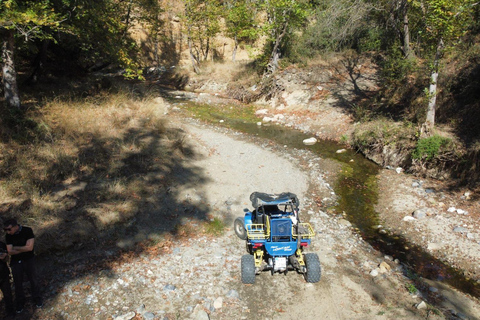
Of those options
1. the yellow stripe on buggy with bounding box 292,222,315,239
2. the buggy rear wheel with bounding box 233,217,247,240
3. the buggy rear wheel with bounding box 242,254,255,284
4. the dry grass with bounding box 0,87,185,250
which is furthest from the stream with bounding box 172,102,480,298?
the dry grass with bounding box 0,87,185,250

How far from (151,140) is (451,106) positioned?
541 inches

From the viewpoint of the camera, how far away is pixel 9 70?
10859 mm

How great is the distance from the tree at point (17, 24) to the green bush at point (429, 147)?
44.4ft

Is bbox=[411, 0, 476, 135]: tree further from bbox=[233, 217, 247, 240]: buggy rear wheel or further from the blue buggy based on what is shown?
bbox=[233, 217, 247, 240]: buggy rear wheel

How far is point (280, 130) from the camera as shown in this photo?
18906 mm

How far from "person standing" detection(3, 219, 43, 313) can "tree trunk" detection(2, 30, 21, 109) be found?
8.37 meters

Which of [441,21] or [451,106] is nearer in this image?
[441,21]

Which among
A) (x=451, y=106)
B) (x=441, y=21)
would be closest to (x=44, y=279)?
(x=441, y=21)

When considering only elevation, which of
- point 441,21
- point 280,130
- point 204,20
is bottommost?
point 280,130

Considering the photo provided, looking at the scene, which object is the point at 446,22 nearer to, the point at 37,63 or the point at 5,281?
the point at 5,281

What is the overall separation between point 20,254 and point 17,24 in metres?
7.60

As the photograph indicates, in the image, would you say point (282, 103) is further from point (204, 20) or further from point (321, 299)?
point (321, 299)

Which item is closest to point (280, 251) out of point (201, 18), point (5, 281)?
point (5, 281)

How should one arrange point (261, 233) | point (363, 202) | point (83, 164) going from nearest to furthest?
point (261, 233) → point (83, 164) → point (363, 202)
